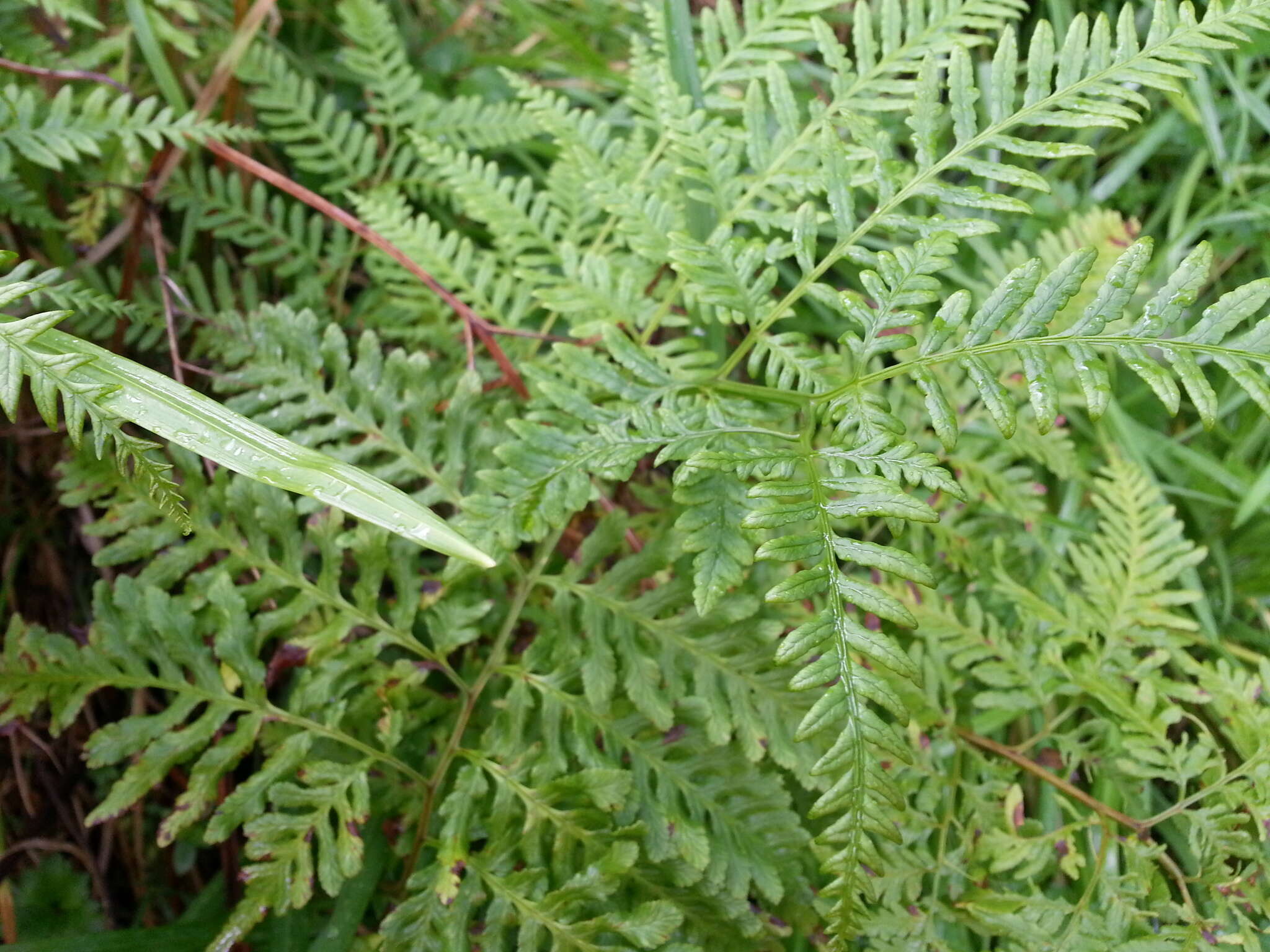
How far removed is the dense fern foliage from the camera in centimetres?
137

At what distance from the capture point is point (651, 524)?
217 centimetres

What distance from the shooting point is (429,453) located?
1950 mm

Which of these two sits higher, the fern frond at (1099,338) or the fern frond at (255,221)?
the fern frond at (1099,338)

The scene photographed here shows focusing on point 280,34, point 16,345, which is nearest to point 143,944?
point 16,345

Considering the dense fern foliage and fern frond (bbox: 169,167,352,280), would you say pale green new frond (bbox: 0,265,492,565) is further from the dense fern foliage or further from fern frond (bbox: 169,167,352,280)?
fern frond (bbox: 169,167,352,280)

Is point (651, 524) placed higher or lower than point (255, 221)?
lower

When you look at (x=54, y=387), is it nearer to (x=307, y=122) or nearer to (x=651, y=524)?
(x=651, y=524)

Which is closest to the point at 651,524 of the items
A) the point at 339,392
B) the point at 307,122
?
the point at 339,392

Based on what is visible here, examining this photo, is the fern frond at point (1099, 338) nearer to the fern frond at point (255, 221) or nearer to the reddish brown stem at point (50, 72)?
the fern frond at point (255, 221)

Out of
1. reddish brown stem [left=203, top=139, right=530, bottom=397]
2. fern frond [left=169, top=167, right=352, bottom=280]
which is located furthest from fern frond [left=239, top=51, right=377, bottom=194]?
reddish brown stem [left=203, top=139, right=530, bottom=397]

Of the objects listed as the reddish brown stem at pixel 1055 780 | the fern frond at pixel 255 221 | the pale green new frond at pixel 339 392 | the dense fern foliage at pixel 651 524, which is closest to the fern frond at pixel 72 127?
the dense fern foliage at pixel 651 524

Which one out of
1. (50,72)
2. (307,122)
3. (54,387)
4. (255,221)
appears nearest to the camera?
(54,387)

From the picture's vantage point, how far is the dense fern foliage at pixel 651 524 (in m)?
1.37

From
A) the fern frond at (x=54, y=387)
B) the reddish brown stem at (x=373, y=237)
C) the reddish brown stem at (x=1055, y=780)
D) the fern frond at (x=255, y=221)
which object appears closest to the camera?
the fern frond at (x=54, y=387)
